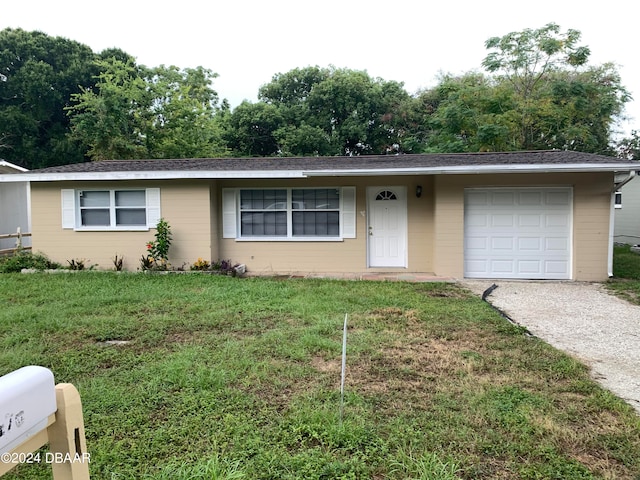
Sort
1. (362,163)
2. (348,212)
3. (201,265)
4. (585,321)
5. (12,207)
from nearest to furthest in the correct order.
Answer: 1. (585,321)
2. (201,265)
3. (348,212)
4. (362,163)
5. (12,207)

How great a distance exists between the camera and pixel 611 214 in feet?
30.2

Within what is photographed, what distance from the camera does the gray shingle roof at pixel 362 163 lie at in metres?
9.35

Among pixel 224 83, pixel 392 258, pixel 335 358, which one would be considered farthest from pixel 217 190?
pixel 224 83

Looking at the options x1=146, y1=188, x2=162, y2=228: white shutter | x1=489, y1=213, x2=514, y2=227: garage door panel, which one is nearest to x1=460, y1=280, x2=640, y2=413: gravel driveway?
x1=489, y1=213, x2=514, y2=227: garage door panel

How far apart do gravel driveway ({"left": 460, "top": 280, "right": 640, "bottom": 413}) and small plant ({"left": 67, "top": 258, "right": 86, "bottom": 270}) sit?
8901mm

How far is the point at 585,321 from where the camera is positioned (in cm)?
614

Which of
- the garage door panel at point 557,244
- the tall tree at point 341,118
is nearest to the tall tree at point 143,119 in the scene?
the tall tree at point 341,118

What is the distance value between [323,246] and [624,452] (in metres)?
8.07

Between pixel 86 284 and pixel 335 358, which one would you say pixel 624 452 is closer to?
pixel 335 358

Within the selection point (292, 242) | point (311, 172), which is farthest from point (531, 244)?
point (292, 242)

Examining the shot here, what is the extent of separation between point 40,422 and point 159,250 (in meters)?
9.27

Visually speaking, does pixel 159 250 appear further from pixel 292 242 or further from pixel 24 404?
pixel 24 404

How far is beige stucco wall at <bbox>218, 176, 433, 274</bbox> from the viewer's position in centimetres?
1027

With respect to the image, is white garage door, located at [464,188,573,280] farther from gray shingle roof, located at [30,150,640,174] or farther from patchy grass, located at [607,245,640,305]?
patchy grass, located at [607,245,640,305]
